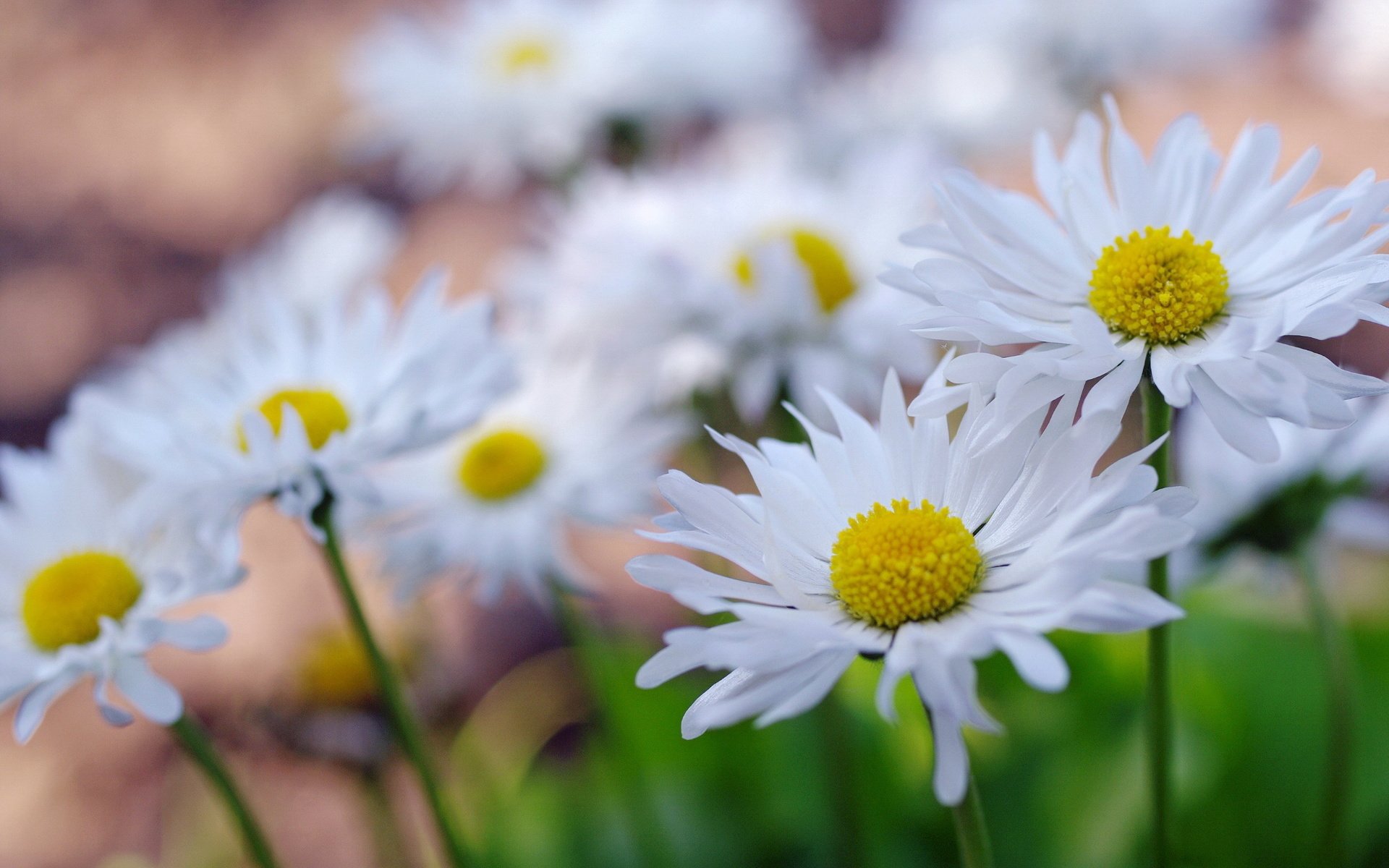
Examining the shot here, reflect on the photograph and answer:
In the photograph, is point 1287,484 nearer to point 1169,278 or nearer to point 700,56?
point 1169,278

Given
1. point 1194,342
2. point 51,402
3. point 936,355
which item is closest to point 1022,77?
point 936,355

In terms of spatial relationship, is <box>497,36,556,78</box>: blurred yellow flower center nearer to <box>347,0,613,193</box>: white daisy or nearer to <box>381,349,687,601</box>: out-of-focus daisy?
<box>347,0,613,193</box>: white daisy

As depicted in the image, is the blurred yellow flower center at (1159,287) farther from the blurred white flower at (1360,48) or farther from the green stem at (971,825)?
the blurred white flower at (1360,48)

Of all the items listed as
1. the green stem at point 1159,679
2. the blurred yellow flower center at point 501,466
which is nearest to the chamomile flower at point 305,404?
the blurred yellow flower center at point 501,466

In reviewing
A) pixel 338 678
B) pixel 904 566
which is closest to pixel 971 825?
pixel 904 566

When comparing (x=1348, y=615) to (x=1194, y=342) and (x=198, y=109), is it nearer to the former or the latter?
(x=1194, y=342)

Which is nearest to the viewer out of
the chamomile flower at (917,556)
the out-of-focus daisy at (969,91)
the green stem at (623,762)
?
the chamomile flower at (917,556)

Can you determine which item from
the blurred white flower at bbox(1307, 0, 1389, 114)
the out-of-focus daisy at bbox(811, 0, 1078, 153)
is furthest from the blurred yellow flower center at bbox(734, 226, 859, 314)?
the blurred white flower at bbox(1307, 0, 1389, 114)
